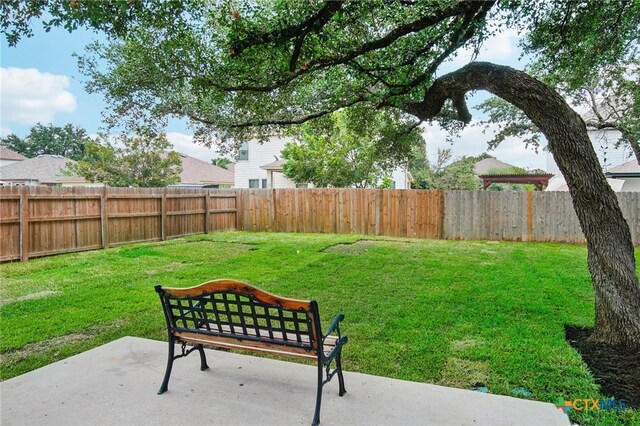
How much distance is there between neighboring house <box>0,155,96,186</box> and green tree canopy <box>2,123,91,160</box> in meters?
19.8

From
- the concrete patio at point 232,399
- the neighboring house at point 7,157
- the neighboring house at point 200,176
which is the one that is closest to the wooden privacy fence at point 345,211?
the concrete patio at point 232,399

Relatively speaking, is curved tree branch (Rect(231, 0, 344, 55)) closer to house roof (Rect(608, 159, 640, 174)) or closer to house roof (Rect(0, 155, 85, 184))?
house roof (Rect(608, 159, 640, 174))

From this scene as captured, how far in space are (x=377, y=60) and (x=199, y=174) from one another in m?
23.6

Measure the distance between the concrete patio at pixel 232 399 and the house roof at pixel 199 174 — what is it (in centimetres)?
→ 2371

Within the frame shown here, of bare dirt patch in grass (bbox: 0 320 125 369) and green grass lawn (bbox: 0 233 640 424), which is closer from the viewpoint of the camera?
green grass lawn (bbox: 0 233 640 424)

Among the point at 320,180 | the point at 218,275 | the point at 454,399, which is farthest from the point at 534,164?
the point at 454,399

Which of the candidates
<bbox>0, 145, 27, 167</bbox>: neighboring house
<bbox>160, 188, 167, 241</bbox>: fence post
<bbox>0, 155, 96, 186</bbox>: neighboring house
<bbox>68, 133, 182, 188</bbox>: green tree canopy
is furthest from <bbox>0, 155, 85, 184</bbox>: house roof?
<bbox>160, 188, 167, 241</bbox>: fence post

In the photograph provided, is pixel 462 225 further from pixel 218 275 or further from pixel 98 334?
pixel 98 334

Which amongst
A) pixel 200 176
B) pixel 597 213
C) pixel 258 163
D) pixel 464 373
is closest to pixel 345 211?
pixel 258 163

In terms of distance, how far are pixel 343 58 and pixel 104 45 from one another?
7615mm

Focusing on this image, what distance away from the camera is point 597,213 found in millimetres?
3717

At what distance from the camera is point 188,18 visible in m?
5.87

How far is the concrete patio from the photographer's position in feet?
8.05

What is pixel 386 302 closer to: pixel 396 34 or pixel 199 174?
pixel 396 34
